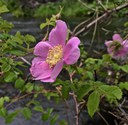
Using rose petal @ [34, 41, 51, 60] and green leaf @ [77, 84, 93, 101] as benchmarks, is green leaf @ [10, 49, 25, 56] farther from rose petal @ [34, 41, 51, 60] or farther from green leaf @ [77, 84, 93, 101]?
green leaf @ [77, 84, 93, 101]

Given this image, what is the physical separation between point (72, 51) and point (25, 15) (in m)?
12.0

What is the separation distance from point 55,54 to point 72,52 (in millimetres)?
73

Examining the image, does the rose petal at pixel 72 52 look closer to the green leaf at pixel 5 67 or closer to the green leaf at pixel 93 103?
the green leaf at pixel 93 103

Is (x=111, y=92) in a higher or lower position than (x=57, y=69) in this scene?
lower

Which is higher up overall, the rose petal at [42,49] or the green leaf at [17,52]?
the rose petal at [42,49]

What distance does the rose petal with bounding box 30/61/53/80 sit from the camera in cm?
105

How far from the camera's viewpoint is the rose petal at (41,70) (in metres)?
1.05

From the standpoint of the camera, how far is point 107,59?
161cm

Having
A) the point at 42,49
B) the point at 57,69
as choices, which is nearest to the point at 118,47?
the point at 42,49

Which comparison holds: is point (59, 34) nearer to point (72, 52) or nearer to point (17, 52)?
point (72, 52)

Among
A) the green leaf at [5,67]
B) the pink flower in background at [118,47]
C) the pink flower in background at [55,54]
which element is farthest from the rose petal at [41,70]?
the pink flower in background at [118,47]

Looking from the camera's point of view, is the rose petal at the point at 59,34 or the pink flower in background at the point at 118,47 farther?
the pink flower in background at the point at 118,47

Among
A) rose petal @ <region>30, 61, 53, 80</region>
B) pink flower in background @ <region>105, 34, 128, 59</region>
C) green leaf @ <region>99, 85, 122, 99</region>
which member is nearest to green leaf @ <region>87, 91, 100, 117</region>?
green leaf @ <region>99, 85, 122, 99</region>

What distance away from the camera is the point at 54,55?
3.37 feet
